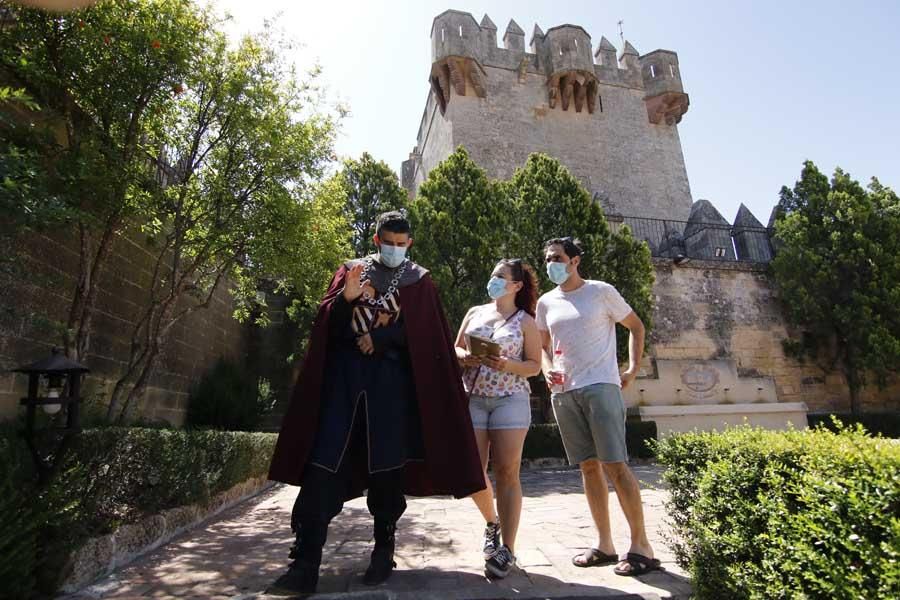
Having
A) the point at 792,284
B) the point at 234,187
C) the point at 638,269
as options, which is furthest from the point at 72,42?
the point at 792,284

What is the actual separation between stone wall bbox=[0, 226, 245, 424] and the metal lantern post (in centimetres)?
170

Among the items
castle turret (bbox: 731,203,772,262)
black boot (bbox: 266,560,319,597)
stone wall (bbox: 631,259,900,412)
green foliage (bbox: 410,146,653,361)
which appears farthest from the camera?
castle turret (bbox: 731,203,772,262)

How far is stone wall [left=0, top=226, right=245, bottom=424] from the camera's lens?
182 inches

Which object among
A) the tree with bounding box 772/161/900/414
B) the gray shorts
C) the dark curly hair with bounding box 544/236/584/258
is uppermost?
the tree with bounding box 772/161/900/414

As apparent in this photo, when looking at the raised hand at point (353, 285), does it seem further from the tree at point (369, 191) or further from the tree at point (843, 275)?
the tree at point (843, 275)

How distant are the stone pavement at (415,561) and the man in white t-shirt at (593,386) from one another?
172mm

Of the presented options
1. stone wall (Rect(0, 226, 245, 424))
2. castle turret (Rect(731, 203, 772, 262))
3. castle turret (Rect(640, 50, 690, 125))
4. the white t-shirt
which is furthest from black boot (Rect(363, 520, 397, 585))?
castle turret (Rect(640, 50, 690, 125))

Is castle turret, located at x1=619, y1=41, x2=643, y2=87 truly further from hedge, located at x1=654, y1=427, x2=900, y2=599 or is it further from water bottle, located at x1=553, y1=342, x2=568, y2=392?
hedge, located at x1=654, y1=427, x2=900, y2=599

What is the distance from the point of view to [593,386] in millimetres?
2887

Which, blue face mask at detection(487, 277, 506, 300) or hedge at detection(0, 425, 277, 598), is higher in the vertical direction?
blue face mask at detection(487, 277, 506, 300)

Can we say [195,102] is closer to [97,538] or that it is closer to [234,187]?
[234,187]

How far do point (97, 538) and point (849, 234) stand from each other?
17031mm

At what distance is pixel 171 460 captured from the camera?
3.98 metres

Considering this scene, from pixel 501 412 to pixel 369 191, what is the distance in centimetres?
1104
